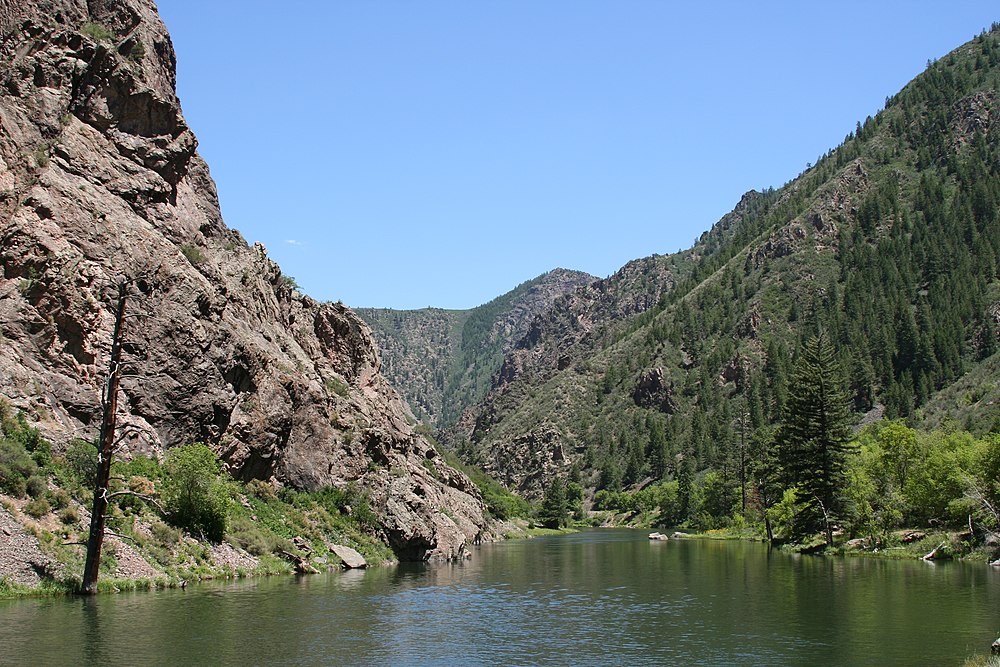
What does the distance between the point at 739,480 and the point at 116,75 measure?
118 meters

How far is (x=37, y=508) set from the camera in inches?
1423

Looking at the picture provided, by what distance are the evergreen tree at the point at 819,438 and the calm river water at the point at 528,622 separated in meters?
25.1

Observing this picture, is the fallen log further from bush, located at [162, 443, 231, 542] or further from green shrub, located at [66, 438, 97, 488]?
green shrub, located at [66, 438, 97, 488]

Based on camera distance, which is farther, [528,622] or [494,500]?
[494,500]

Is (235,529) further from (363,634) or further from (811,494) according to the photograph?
(811,494)

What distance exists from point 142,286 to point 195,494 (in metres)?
16.8

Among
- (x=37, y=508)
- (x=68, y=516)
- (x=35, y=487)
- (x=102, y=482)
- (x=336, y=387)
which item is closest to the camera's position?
(x=102, y=482)

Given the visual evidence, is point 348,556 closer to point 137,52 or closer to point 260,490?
point 260,490

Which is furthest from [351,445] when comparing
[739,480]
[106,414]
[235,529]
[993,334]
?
[993,334]

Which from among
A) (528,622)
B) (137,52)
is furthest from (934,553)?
(137,52)

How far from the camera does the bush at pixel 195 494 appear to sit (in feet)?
150

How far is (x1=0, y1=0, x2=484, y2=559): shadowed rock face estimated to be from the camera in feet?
158

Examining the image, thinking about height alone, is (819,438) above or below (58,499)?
above

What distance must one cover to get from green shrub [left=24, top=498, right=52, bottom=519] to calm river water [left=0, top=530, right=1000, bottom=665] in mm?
5385
